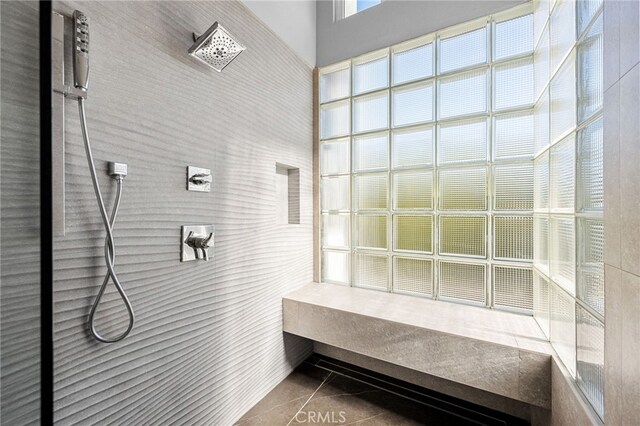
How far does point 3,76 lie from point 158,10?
619 millimetres

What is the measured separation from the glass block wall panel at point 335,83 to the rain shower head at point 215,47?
0.97 metres

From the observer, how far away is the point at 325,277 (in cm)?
199

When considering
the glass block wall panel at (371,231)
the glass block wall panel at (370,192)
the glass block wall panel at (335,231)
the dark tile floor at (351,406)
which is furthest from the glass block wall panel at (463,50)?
the dark tile floor at (351,406)

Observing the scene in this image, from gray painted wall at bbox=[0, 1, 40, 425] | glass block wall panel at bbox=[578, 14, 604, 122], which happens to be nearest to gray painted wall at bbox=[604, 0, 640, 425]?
glass block wall panel at bbox=[578, 14, 604, 122]

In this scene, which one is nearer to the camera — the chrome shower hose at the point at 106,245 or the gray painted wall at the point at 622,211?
the gray painted wall at the point at 622,211

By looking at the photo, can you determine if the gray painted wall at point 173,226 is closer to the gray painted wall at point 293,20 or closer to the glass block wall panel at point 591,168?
the gray painted wall at point 293,20

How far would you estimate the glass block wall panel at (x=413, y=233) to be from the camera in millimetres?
1635

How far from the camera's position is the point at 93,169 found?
0.79m

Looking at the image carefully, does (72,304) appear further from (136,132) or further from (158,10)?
(158,10)

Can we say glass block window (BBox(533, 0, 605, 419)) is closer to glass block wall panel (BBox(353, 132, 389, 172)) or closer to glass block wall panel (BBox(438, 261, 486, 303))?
glass block wall panel (BBox(438, 261, 486, 303))

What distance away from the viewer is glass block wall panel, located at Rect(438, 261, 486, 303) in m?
1.50

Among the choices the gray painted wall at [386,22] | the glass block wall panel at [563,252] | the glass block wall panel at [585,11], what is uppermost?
the gray painted wall at [386,22]

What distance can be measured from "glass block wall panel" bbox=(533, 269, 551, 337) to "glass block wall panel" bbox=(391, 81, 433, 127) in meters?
1.06

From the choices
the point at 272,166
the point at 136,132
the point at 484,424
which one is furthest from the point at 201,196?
the point at 484,424
